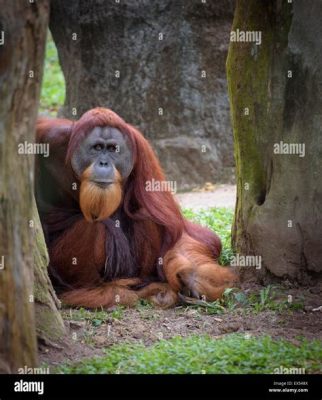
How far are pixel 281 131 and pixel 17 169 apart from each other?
221cm

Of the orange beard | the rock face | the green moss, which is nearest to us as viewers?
the green moss

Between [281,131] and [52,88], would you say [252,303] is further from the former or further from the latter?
[52,88]

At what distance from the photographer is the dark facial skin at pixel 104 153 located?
525 cm

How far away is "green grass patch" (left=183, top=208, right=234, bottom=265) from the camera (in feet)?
19.9

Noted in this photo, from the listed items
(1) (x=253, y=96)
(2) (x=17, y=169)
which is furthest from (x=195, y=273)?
(2) (x=17, y=169)

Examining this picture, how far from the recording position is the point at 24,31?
3.02 metres

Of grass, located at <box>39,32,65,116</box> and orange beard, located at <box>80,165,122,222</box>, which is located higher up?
grass, located at <box>39,32,65,116</box>

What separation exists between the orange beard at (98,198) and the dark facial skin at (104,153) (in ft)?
0.22

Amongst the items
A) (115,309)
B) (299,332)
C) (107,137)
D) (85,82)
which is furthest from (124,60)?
(299,332)

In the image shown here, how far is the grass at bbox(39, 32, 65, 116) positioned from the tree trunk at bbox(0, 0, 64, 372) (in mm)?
8272

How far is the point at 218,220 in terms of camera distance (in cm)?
679

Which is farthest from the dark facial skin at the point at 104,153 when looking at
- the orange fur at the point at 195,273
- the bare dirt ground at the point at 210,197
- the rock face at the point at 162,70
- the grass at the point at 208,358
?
the rock face at the point at 162,70

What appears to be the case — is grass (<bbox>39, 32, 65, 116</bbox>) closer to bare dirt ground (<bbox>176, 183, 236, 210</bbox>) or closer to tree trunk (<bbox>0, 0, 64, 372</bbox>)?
bare dirt ground (<bbox>176, 183, 236, 210</bbox>)

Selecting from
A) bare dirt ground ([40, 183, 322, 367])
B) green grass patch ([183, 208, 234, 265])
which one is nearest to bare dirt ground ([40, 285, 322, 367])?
bare dirt ground ([40, 183, 322, 367])
